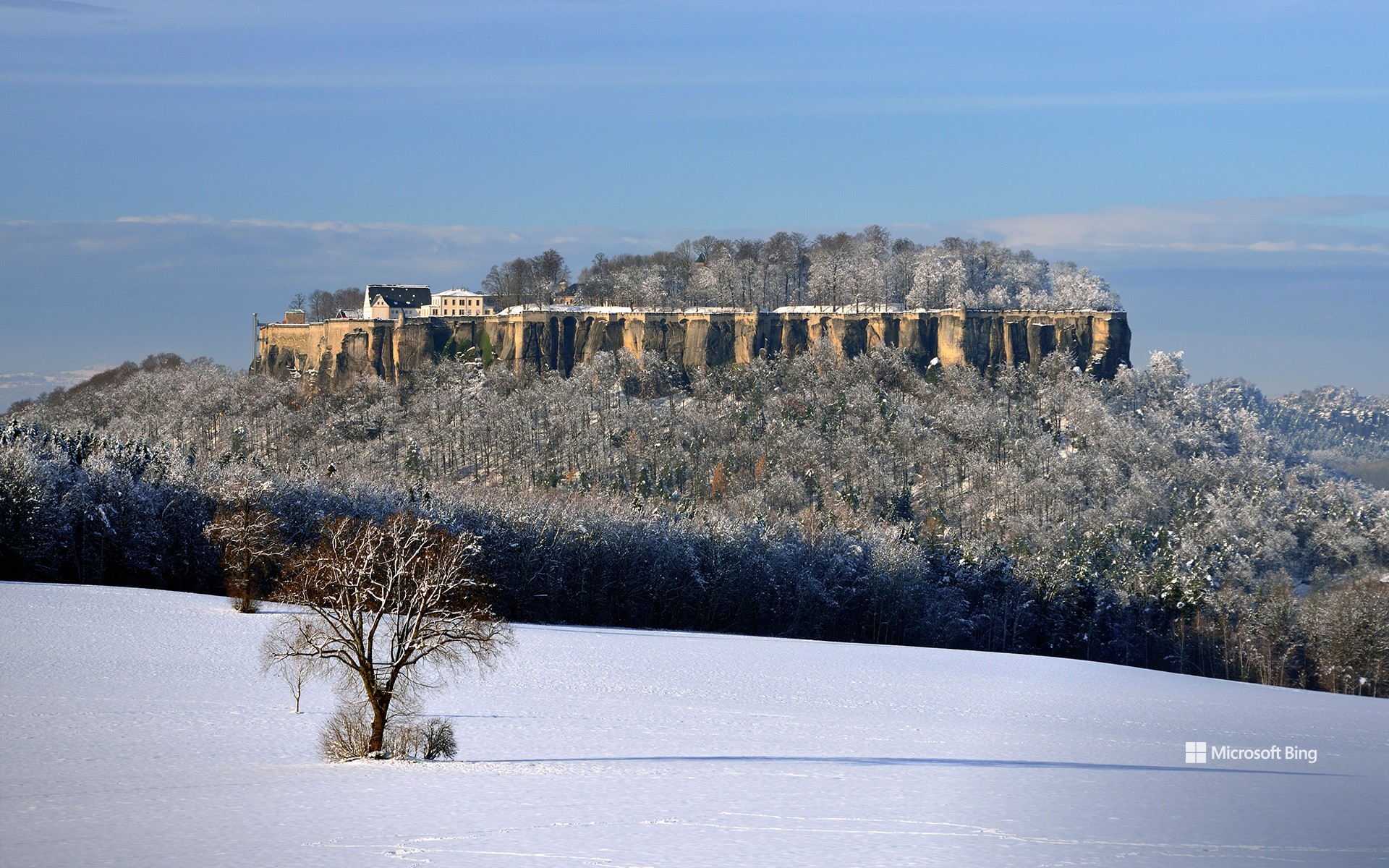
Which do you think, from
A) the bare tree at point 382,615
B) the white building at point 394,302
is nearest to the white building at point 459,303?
the white building at point 394,302

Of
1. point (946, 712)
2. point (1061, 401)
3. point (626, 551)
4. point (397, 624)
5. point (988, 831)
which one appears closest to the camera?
point (988, 831)

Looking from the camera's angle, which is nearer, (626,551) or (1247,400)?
(626,551)

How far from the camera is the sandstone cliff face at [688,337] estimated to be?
113625 mm

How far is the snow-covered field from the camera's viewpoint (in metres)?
15.6

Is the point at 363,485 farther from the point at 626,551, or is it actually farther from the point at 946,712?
the point at 946,712

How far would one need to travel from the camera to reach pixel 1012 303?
12112cm

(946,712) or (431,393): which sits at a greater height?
(431,393)

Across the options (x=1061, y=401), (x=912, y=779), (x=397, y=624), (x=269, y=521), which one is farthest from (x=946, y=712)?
(x=1061, y=401)

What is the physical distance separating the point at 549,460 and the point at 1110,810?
7867 cm

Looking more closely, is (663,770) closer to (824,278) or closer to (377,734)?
(377,734)

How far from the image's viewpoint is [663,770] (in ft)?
68.5

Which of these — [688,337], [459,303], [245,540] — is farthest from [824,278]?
[245,540]

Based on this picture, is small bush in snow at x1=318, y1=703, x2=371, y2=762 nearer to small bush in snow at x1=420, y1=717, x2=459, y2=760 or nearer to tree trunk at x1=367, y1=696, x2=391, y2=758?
tree trunk at x1=367, y1=696, x2=391, y2=758

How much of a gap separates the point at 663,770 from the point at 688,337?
101 metres
